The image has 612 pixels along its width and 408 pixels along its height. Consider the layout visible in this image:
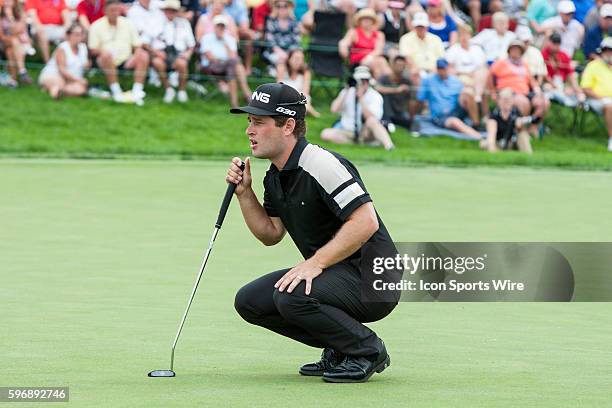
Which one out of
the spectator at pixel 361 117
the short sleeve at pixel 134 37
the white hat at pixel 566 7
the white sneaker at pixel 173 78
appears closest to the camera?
the spectator at pixel 361 117

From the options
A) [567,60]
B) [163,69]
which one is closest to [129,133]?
[163,69]

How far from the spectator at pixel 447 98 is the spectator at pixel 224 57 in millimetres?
2803

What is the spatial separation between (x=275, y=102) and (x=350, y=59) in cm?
1600

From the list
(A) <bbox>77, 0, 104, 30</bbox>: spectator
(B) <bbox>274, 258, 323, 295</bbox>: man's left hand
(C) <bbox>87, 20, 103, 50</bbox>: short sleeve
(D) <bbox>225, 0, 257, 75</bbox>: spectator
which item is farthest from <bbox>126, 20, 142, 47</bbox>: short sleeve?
(B) <bbox>274, 258, 323, 295</bbox>: man's left hand

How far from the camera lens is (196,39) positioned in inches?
882

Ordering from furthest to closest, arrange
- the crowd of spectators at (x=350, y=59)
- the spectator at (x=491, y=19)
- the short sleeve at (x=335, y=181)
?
1. the spectator at (x=491, y=19)
2. the crowd of spectators at (x=350, y=59)
3. the short sleeve at (x=335, y=181)

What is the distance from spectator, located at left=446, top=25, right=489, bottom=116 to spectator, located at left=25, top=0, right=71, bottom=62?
6.08 m

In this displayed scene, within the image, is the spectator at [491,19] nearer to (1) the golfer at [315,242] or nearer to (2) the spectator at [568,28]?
(2) the spectator at [568,28]

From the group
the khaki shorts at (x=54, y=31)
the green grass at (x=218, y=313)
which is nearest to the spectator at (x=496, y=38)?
the khaki shorts at (x=54, y=31)

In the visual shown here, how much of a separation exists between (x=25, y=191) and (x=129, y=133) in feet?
17.9

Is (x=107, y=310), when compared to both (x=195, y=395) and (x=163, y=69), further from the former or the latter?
(x=163, y=69)

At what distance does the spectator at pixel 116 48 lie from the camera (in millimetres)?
21406

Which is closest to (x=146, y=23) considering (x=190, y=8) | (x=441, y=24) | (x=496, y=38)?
(x=190, y=8)

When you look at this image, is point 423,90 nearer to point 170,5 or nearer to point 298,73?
point 298,73
